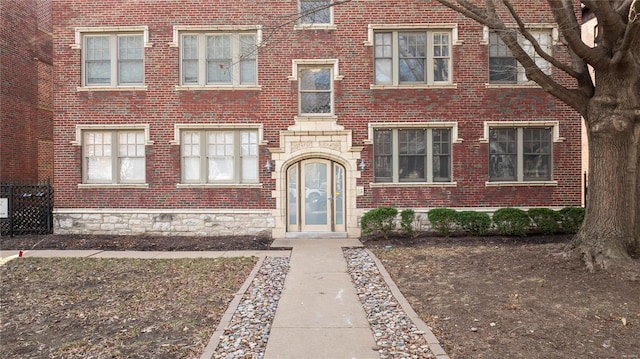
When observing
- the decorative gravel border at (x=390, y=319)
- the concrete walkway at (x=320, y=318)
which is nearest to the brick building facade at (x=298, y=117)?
the concrete walkway at (x=320, y=318)

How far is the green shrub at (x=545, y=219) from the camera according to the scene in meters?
12.2

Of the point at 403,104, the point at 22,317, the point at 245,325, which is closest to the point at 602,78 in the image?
the point at 403,104

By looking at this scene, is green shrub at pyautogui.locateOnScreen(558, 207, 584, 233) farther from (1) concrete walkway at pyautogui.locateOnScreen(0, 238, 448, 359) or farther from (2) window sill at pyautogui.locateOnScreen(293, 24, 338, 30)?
(2) window sill at pyautogui.locateOnScreen(293, 24, 338, 30)

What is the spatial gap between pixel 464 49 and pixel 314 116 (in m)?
5.18

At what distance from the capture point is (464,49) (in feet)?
41.8

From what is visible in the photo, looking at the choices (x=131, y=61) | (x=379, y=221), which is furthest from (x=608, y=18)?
(x=131, y=61)

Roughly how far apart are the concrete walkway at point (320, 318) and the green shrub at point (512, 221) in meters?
5.96

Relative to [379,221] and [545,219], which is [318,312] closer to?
[379,221]

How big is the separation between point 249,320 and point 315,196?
7825 millimetres

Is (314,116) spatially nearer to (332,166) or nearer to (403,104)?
(332,166)

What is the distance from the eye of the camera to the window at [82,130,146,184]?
13047 millimetres

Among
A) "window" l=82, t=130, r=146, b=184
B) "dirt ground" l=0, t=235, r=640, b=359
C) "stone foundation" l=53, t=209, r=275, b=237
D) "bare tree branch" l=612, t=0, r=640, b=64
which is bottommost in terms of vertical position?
"dirt ground" l=0, t=235, r=640, b=359

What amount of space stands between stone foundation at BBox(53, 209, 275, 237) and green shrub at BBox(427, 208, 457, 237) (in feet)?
16.1

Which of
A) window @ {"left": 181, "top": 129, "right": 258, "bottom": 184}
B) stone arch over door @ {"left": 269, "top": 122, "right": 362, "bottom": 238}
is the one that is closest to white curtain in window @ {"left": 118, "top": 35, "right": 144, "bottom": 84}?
window @ {"left": 181, "top": 129, "right": 258, "bottom": 184}
